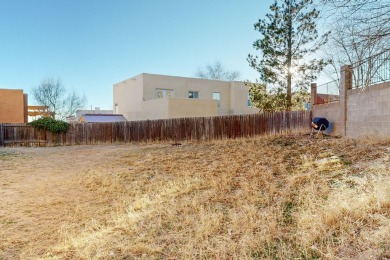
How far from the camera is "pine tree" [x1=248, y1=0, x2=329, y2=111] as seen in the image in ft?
48.3

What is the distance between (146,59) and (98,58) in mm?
3712

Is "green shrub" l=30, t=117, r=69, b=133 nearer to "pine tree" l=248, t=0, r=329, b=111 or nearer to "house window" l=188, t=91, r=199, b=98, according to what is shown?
"house window" l=188, t=91, r=199, b=98

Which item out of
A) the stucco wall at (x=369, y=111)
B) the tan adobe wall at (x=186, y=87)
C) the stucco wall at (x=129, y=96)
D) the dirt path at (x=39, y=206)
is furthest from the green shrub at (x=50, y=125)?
the stucco wall at (x=369, y=111)

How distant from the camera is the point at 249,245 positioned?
2.82 m

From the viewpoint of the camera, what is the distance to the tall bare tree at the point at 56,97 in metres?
31.8

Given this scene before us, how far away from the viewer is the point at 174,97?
1939 cm

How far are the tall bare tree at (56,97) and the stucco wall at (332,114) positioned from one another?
2907 cm

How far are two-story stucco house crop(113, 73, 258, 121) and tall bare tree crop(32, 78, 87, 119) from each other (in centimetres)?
1015

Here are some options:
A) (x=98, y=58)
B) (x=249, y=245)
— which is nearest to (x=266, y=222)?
(x=249, y=245)

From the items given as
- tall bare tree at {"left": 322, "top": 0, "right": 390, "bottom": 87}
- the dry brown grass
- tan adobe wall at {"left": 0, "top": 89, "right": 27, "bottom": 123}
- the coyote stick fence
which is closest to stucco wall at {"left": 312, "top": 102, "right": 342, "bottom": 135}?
the coyote stick fence

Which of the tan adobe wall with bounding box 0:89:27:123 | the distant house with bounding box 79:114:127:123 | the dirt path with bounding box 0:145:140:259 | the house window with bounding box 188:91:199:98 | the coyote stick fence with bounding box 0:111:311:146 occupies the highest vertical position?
the house window with bounding box 188:91:199:98

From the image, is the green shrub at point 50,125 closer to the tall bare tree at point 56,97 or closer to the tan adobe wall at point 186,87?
the tan adobe wall at point 186,87

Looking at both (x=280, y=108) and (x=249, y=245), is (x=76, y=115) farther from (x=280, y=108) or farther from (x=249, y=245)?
(x=249, y=245)

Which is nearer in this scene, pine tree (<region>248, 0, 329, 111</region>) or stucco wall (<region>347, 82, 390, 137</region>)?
stucco wall (<region>347, 82, 390, 137</region>)
